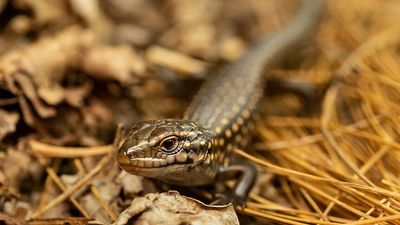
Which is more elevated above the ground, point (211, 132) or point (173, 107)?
point (211, 132)

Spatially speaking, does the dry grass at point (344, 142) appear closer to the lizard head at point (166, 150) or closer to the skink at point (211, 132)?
the skink at point (211, 132)

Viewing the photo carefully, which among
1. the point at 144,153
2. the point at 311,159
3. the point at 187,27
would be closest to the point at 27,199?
the point at 144,153

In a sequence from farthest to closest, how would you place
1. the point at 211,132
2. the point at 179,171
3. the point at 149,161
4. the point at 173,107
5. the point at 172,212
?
1. the point at 173,107
2. the point at 211,132
3. the point at 179,171
4. the point at 149,161
5. the point at 172,212

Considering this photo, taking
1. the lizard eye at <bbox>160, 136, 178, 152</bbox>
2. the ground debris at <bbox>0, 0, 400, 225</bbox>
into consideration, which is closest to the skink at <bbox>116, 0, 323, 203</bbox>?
the lizard eye at <bbox>160, 136, 178, 152</bbox>

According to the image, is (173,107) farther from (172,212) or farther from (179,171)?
(172,212)

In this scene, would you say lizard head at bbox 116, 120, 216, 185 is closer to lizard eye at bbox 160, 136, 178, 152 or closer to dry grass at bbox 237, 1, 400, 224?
lizard eye at bbox 160, 136, 178, 152

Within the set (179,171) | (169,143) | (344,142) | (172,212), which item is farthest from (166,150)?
(344,142)

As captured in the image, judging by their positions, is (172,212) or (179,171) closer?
(172,212)

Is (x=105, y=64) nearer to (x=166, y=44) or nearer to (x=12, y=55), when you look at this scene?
(x=12, y=55)
